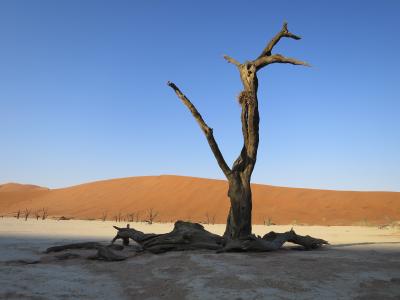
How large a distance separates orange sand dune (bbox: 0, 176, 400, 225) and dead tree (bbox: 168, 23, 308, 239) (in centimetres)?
2238

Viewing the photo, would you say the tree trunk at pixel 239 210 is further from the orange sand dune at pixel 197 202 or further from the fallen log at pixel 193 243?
the orange sand dune at pixel 197 202

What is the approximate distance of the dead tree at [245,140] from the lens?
10586 mm

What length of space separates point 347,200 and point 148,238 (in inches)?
1382

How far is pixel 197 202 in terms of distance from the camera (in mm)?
44938

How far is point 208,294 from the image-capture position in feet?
18.1

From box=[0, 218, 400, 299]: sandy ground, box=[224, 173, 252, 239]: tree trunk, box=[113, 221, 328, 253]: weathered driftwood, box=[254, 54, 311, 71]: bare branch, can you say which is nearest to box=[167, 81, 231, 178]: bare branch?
box=[224, 173, 252, 239]: tree trunk

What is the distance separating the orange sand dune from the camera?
36.6 metres

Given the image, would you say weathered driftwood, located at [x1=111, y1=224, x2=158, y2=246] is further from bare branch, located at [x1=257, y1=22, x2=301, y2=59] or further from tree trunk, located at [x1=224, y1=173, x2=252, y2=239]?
bare branch, located at [x1=257, y1=22, x2=301, y2=59]

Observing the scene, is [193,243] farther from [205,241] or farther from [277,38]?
[277,38]

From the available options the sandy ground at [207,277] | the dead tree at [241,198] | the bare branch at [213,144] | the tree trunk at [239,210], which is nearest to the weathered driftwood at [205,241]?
the dead tree at [241,198]

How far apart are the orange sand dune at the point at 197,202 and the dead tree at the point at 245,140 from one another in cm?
2238

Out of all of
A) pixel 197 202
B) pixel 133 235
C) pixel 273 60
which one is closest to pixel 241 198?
pixel 133 235

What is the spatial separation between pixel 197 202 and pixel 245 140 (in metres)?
34.3

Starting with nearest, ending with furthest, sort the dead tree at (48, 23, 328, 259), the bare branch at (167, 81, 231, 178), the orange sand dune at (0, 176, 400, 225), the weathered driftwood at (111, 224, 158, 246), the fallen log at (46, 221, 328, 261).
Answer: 1. the fallen log at (46, 221, 328, 261)
2. the dead tree at (48, 23, 328, 259)
3. the weathered driftwood at (111, 224, 158, 246)
4. the bare branch at (167, 81, 231, 178)
5. the orange sand dune at (0, 176, 400, 225)
